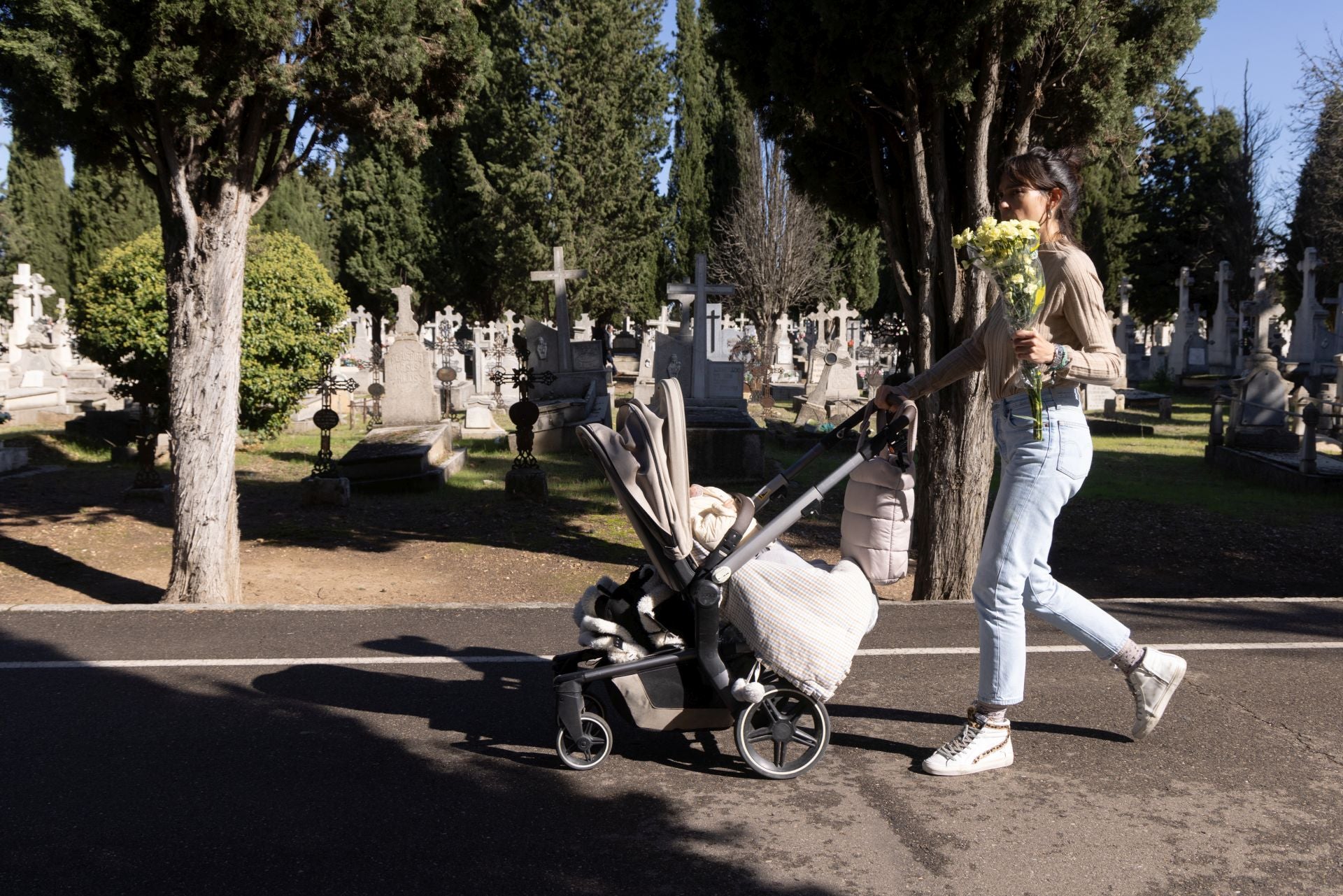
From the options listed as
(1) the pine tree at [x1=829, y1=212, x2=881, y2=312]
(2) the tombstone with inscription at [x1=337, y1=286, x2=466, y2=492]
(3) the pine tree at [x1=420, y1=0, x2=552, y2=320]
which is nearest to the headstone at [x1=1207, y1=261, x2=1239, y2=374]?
(1) the pine tree at [x1=829, y1=212, x2=881, y2=312]

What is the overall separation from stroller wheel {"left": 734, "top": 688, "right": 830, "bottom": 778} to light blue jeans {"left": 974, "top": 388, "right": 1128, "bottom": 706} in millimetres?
592

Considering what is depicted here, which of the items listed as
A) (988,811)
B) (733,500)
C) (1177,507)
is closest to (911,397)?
(733,500)

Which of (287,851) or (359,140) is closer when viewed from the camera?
(287,851)

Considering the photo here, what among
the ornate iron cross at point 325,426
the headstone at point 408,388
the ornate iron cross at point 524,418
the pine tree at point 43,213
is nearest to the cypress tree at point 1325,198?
the ornate iron cross at point 524,418

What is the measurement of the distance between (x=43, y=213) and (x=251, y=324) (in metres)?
29.7

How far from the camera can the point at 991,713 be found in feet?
12.4

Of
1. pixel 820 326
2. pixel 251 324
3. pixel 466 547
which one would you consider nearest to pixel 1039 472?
pixel 466 547

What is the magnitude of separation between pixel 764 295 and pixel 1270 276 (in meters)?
14.8

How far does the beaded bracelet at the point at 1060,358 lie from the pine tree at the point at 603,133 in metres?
35.8

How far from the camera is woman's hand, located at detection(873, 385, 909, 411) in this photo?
3910 millimetres

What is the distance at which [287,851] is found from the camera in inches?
125

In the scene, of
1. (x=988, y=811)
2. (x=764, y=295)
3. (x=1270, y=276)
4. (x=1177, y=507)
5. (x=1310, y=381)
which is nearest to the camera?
(x=988, y=811)

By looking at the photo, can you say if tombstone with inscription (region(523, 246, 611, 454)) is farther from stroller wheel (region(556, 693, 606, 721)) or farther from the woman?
the woman

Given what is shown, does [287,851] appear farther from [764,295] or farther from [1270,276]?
[764,295]
